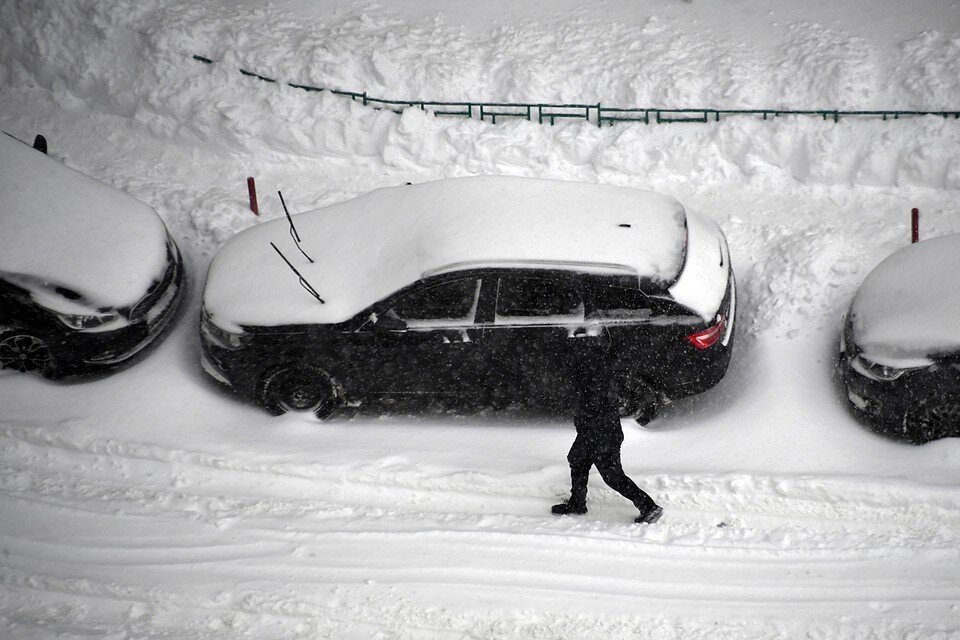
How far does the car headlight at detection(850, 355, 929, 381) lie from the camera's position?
6.14 meters

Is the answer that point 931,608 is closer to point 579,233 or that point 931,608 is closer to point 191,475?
point 579,233

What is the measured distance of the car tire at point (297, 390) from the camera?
22.5 ft

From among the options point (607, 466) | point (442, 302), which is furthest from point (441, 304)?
point (607, 466)

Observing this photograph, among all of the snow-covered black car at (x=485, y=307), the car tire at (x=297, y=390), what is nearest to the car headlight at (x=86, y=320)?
the snow-covered black car at (x=485, y=307)

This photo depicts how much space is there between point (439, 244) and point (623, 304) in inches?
62.2

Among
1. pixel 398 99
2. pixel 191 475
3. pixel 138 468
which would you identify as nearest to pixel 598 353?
pixel 191 475

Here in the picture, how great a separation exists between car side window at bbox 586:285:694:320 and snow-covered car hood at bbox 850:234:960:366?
5.28ft

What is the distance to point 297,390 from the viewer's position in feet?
22.8

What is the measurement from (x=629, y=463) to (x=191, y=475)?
3.50m

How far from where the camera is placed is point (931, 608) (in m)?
5.06

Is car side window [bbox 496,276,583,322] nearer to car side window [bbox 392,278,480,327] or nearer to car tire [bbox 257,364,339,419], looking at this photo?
car side window [bbox 392,278,480,327]

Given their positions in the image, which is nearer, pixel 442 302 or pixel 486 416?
pixel 442 302

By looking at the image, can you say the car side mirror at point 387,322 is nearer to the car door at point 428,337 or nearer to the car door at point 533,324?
the car door at point 428,337

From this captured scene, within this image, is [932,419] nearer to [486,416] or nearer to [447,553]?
[486,416]
